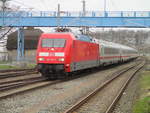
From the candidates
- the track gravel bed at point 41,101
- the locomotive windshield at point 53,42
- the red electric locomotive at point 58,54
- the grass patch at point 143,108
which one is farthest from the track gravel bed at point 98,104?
the locomotive windshield at point 53,42

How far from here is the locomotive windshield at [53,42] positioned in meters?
18.0

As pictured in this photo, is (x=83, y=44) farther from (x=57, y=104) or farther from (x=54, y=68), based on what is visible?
(x=57, y=104)

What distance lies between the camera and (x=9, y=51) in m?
61.1

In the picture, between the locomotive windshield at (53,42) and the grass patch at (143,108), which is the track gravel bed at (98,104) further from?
the locomotive windshield at (53,42)

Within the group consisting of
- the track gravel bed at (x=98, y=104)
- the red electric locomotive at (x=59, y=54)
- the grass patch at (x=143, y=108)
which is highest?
the red electric locomotive at (x=59, y=54)

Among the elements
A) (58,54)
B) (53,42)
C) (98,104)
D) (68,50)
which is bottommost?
(98,104)

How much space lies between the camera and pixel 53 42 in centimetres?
1823

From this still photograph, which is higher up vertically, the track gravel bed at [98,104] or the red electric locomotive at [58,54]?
the red electric locomotive at [58,54]

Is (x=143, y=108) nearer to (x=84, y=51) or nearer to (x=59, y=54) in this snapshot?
(x=59, y=54)

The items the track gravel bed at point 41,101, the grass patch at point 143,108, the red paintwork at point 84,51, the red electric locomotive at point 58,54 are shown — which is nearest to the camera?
the grass patch at point 143,108

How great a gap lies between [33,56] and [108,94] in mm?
46186

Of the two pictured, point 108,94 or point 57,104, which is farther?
point 108,94

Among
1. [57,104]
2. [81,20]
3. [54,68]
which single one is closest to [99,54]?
[54,68]

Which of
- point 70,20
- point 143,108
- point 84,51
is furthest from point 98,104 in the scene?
point 70,20
